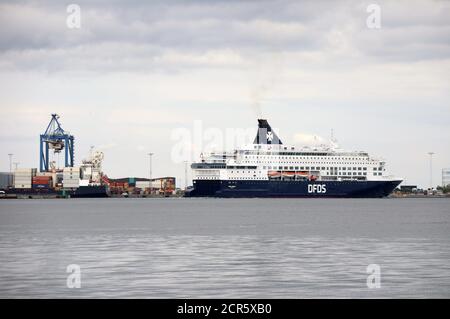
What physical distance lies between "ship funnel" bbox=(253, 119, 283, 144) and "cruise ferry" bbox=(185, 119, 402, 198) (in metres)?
4.20

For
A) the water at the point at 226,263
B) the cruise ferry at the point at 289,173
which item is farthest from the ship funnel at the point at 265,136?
the water at the point at 226,263

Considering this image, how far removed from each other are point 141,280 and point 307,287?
6636mm

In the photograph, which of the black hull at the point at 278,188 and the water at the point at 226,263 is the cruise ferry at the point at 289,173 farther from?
the water at the point at 226,263

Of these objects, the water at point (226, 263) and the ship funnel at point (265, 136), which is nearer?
the water at point (226, 263)

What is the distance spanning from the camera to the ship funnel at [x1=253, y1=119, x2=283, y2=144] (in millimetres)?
192625

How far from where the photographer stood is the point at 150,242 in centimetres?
5856

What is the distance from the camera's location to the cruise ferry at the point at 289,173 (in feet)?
586

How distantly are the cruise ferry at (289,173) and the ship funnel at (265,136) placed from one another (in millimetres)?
4196

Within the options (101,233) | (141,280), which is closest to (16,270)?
(141,280)

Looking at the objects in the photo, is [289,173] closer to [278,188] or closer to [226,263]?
[278,188]

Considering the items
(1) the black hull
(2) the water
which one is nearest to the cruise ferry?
(1) the black hull

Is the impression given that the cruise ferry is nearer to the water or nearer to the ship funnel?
the ship funnel

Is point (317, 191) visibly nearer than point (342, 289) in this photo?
No
